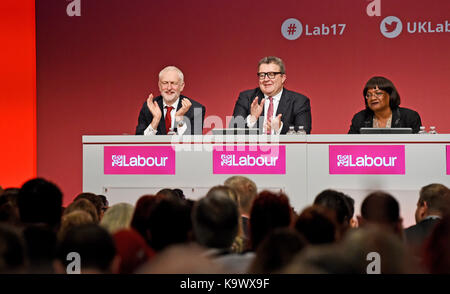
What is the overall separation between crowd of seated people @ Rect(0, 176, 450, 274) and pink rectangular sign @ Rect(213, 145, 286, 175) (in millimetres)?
1522

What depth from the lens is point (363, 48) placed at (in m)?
7.10

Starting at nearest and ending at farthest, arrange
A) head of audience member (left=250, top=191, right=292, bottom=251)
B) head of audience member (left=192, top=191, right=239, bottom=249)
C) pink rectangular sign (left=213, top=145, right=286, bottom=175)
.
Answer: head of audience member (left=192, top=191, right=239, bottom=249), head of audience member (left=250, top=191, right=292, bottom=251), pink rectangular sign (left=213, top=145, right=286, bottom=175)

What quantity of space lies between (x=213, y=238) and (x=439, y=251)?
802 mm

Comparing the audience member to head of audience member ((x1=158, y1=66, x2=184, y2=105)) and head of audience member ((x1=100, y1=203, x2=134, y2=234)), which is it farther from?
head of audience member ((x1=158, y1=66, x2=184, y2=105))

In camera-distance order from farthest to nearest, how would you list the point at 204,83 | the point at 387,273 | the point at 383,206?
the point at 204,83, the point at 383,206, the point at 387,273

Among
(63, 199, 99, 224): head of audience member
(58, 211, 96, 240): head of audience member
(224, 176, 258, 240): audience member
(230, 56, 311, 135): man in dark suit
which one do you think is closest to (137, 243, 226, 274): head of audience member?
(58, 211, 96, 240): head of audience member

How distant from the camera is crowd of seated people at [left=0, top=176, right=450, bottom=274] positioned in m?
1.63

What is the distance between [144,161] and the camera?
194 inches

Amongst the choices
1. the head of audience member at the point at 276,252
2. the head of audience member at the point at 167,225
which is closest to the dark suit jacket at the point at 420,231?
the head of audience member at the point at 167,225

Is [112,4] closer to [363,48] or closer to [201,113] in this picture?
[201,113]

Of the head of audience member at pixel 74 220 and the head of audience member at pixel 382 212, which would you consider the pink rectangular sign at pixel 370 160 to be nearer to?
the head of audience member at pixel 382 212
